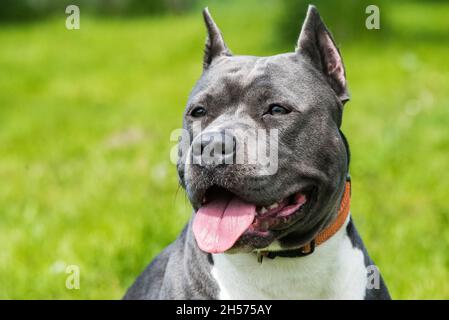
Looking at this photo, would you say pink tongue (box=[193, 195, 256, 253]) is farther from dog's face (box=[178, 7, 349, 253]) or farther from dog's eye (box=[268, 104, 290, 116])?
dog's eye (box=[268, 104, 290, 116])

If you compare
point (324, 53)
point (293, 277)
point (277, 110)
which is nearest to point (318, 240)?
point (293, 277)

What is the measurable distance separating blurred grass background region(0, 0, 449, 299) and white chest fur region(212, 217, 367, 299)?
1.89 ft

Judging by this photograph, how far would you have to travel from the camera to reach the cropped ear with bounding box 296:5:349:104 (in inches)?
140

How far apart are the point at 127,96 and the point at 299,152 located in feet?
30.1

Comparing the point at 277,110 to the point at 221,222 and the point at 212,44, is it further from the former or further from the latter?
the point at 212,44

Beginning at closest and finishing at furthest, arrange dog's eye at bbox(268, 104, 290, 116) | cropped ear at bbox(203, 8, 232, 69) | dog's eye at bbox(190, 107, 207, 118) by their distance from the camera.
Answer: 1. dog's eye at bbox(268, 104, 290, 116)
2. dog's eye at bbox(190, 107, 207, 118)
3. cropped ear at bbox(203, 8, 232, 69)

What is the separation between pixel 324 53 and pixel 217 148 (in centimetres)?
80

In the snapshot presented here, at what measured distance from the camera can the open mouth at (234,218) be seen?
3158 mm

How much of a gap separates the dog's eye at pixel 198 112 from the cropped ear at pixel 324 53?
51 centimetres

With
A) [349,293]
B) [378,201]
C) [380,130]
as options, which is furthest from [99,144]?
[349,293]

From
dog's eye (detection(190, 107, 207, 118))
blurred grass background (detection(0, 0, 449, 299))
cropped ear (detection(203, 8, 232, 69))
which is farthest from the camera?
blurred grass background (detection(0, 0, 449, 299))

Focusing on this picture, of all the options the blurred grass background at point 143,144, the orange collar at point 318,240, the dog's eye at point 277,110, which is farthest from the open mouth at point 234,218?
the blurred grass background at point 143,144

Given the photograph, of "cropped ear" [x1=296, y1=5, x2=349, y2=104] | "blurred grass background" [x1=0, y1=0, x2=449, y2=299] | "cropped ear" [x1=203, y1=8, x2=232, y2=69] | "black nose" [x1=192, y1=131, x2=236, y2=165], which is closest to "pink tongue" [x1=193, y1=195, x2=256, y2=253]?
"black nose" [x1=192, y1=131, x2=236, y2=165]

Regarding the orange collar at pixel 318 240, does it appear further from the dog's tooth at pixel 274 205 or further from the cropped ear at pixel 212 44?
the cropped ear at pixel 212 44
